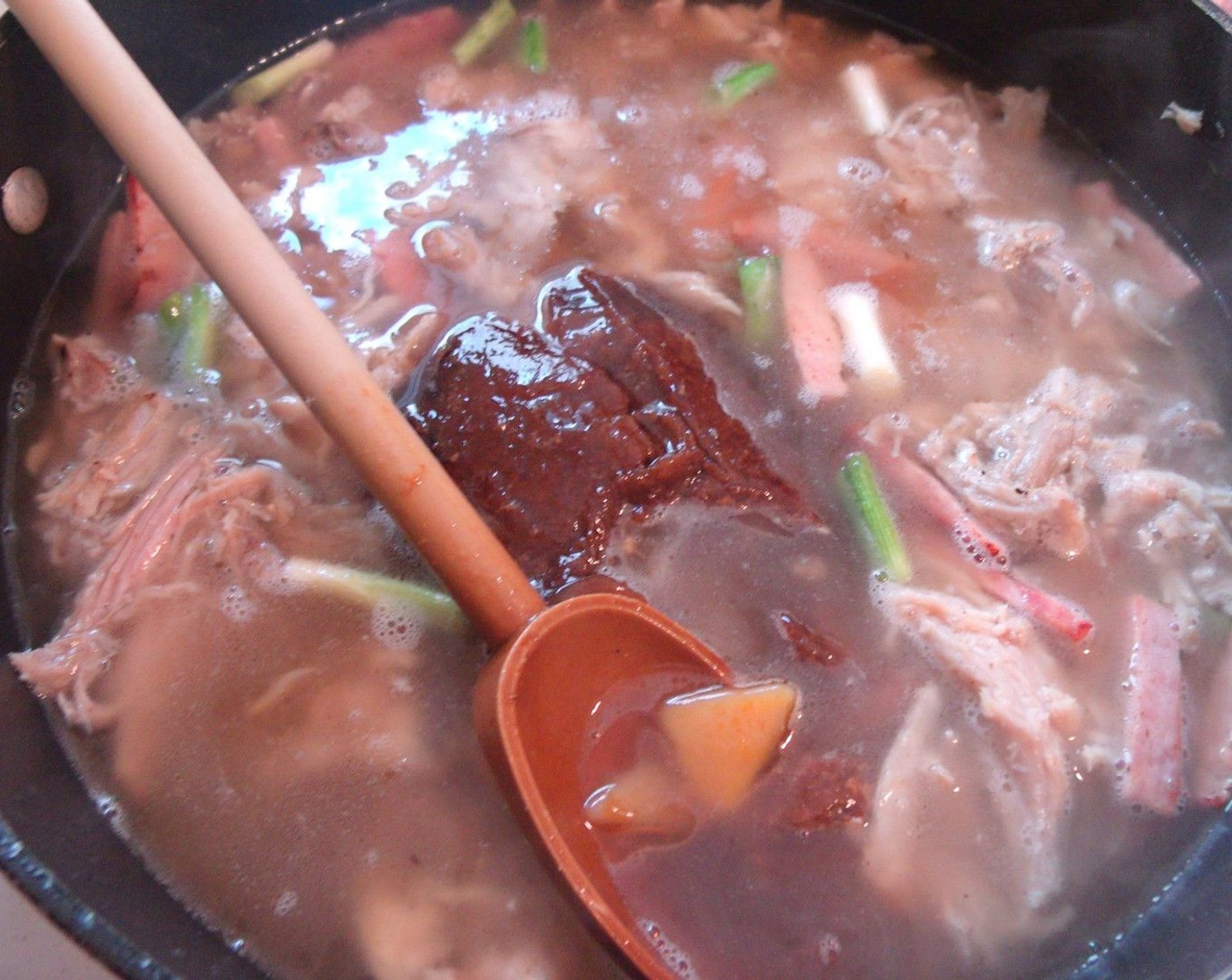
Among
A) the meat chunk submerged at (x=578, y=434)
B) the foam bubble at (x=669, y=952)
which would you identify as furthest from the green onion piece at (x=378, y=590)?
the foam bubble at (x=669, y=952)

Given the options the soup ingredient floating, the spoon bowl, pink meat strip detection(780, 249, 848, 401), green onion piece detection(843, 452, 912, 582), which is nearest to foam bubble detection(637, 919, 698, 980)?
the spoon bowl

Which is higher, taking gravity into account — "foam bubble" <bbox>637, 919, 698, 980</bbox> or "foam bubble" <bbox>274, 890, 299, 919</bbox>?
"foam bubble" <bbox>274, 890, 299, 919</bbox>

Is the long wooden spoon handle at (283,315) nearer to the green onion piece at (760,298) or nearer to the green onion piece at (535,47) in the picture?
the green onion piece at (760,298)

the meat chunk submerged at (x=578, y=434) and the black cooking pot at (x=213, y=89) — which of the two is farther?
the meat chunk submerged at (x=578, y=434)

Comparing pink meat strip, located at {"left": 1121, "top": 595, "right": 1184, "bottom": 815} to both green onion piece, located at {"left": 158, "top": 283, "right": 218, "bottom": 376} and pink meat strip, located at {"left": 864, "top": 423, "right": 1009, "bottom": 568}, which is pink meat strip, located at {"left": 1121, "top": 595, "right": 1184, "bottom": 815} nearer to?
pink meat strip, located at {"left": 864, "top": 423, "right": 1009, "bottom": 568}

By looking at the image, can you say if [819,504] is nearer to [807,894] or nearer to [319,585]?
[807,894]
